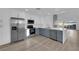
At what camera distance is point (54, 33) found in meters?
2.50

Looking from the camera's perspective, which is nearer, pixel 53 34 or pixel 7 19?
pixel 7 19

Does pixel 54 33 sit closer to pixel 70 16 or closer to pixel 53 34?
pixel 53 34

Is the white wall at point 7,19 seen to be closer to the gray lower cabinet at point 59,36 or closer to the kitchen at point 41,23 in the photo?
the kitchen at point 41,23

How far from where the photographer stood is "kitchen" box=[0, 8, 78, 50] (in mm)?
2371

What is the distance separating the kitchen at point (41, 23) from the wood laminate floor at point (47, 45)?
8 centimetres

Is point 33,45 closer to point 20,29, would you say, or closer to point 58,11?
point 20,29

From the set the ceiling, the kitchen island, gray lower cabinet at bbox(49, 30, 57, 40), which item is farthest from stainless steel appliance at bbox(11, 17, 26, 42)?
gray lower cabinet at bbox(49, 30, 57, 40)

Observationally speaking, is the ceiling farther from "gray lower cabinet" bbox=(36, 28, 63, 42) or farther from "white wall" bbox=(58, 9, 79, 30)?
"gray lower cabinet" bbox=(36, 28, 63, 42)

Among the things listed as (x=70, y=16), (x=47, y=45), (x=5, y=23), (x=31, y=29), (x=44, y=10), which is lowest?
(x=47, y=45)

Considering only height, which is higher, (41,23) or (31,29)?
(41,23)

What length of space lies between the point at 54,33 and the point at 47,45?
0.33 m

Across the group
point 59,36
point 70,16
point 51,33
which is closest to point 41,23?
point 51,33

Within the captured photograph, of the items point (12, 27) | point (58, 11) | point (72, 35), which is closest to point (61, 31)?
point (72, 35)
